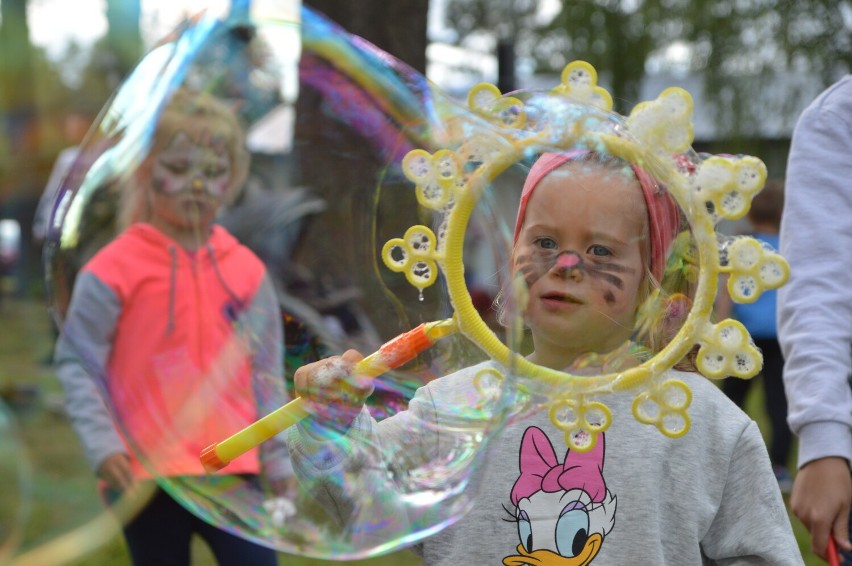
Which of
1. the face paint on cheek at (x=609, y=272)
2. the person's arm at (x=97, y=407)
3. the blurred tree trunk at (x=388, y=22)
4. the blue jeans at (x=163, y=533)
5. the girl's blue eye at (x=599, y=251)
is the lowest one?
the blue jeans at (x=163, y=533)

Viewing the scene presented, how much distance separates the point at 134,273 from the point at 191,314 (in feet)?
0.70

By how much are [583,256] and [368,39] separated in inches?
106

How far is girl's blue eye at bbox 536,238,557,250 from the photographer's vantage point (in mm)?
1544

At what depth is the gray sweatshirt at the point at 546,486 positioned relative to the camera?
1.60 m

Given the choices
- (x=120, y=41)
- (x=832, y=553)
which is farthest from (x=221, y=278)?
(x=120, y=41)

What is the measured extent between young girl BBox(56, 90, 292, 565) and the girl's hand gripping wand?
0.57ft

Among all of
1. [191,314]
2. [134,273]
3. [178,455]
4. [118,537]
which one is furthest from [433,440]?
[118,537]

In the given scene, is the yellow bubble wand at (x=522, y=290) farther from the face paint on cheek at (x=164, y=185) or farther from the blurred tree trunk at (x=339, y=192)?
the face paint on cheek at (x=164, y=185)

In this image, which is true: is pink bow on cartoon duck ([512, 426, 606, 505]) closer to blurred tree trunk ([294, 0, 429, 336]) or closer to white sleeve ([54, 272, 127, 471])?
blurred tree trunk ([294, 0, 429, 336])

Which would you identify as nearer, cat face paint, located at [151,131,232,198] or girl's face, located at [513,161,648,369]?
girl's face, located at [513,161,648,369]

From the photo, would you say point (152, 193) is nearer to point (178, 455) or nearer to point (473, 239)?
point (178, 455)

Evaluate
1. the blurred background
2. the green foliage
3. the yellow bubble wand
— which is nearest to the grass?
the blurred background

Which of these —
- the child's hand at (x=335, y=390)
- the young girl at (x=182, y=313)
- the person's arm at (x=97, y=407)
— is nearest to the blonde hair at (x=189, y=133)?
the young girl at (x=182, y=313)

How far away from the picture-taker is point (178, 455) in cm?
179
